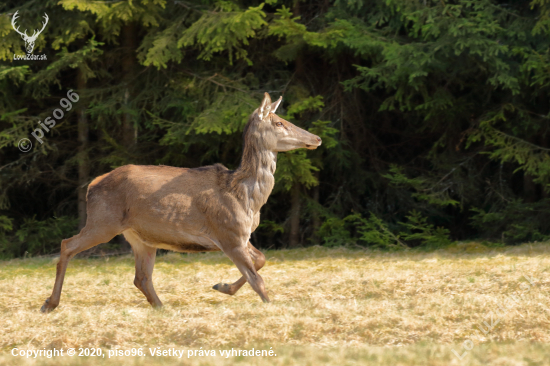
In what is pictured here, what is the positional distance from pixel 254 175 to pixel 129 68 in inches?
292

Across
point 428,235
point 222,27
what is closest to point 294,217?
point 428,235

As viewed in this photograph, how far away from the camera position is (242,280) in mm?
7410

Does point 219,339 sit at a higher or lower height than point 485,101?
lower

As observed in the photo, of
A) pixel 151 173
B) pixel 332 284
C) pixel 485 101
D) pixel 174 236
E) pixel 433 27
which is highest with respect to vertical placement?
pixel 433 27

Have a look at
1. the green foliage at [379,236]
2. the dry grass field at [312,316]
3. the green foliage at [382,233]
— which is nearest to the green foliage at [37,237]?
the dry grass field at [312,316]

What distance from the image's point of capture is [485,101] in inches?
503

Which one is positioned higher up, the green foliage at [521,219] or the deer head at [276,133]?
the deer head at [276,133]

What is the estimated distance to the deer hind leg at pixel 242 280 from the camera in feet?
24.2

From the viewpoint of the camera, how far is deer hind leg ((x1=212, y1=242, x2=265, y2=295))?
7391 mm

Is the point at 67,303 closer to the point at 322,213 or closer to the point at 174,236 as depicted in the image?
the point at 174,236

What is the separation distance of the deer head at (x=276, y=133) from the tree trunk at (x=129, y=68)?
6.79 m

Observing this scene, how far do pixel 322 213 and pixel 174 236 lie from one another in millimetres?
7010

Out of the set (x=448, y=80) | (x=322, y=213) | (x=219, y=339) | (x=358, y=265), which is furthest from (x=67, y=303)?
(x=448, y=80)

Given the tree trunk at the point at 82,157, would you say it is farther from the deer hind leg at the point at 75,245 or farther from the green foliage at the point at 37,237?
the deer hind leg at the point at 75,245
